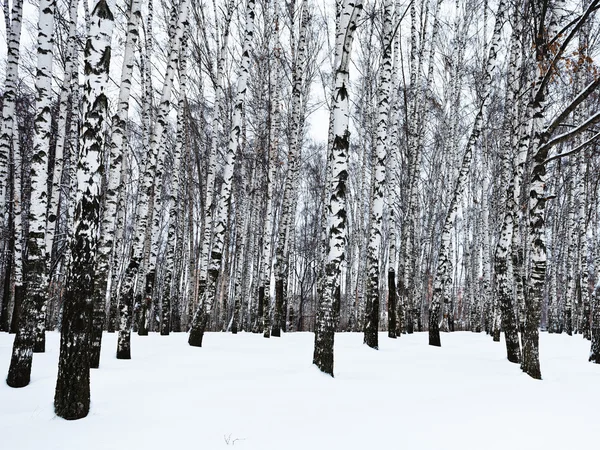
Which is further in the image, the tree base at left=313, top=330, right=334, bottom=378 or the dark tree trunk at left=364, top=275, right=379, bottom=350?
the dark tree trunk at left=364, top=275, right=379, bottom=350

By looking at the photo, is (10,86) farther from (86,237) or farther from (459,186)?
(459,186)

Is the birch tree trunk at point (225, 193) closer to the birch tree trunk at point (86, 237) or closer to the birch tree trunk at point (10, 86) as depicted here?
the birch tree trunk at point (10, 86)

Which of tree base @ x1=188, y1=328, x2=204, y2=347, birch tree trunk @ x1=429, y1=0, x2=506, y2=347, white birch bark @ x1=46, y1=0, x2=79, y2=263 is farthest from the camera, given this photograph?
birch tree trunk @ x1=429, y1=0, x2=506, y2=347

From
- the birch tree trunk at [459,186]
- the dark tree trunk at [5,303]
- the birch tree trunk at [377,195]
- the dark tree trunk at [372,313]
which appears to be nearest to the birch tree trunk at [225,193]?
the birch tree trunk at [377,195]

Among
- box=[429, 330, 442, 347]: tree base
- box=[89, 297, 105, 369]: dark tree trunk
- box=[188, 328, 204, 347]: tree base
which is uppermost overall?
box=[89, 297, 105, 369]: dark tree trunk

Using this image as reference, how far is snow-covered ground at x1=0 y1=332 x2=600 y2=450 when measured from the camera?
11.8 feet

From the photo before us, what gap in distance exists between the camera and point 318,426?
399 centimetres

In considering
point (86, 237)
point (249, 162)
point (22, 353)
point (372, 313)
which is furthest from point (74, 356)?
point (249, 162)

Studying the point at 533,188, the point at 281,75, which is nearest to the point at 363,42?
the point at 281,75

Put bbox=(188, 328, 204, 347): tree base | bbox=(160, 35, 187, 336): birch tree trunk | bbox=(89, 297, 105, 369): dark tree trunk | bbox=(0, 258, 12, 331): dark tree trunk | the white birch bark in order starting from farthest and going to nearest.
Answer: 1. bbox=(0, 258, 12, 331): dark tree trunk
2. bbox=(160, 35, 187, 336): birch tree trunk
3. bbox=(188, 328, 204, 347): tree base
4. the white birch bark
5. bbox=(89, 297, 105, 369): dark tree trunk

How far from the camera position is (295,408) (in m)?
4.42

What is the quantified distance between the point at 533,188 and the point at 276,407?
5.54 metres

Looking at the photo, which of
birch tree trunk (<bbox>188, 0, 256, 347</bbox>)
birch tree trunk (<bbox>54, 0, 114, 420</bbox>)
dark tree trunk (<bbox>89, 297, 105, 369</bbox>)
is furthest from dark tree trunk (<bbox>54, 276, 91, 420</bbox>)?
birch tree trunk (<bbox>188, 0, 256, 347</bbox>)

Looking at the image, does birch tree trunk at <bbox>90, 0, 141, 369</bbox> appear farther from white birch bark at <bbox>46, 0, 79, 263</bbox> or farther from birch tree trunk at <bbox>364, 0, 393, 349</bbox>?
birch tree trunk at <bbox>364, 0, 393, 349</bbox>
